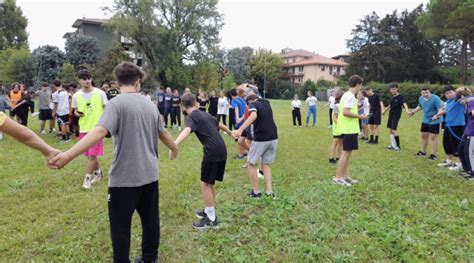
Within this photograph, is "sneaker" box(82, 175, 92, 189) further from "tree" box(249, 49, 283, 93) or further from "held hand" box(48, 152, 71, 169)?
"tree" box(249, 49, 283, 93)

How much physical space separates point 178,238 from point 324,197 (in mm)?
2640

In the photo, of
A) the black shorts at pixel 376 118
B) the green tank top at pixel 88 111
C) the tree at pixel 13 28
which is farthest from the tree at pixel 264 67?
the green tank top at pixel 88 111

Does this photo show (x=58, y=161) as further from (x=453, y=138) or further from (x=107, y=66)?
(x=107, y=66)

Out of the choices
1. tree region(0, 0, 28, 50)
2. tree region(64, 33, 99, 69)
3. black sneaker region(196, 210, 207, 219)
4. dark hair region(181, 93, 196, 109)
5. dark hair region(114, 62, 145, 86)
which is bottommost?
black sneaker region(196, 210, 207, 219)

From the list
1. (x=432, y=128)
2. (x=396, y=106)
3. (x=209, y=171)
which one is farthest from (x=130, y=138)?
(x=396, y=106)

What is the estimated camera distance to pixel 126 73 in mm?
3072

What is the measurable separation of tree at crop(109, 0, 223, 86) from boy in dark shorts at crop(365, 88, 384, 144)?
32894 millimetres

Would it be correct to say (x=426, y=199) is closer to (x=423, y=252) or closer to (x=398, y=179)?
(x=398, y=179)

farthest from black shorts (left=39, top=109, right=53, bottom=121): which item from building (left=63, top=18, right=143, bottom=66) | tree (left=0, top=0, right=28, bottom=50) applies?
tree (left=0, top=0, right=28, bottom=50)

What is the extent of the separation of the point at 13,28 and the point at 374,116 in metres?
61.0

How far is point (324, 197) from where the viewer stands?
18.6 ft

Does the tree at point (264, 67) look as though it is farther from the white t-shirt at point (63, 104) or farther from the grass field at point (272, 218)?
the grass field at point (272, 218)

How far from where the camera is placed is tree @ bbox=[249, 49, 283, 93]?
224ft

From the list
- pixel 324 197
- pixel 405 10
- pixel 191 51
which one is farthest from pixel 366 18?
pixel 324 197
